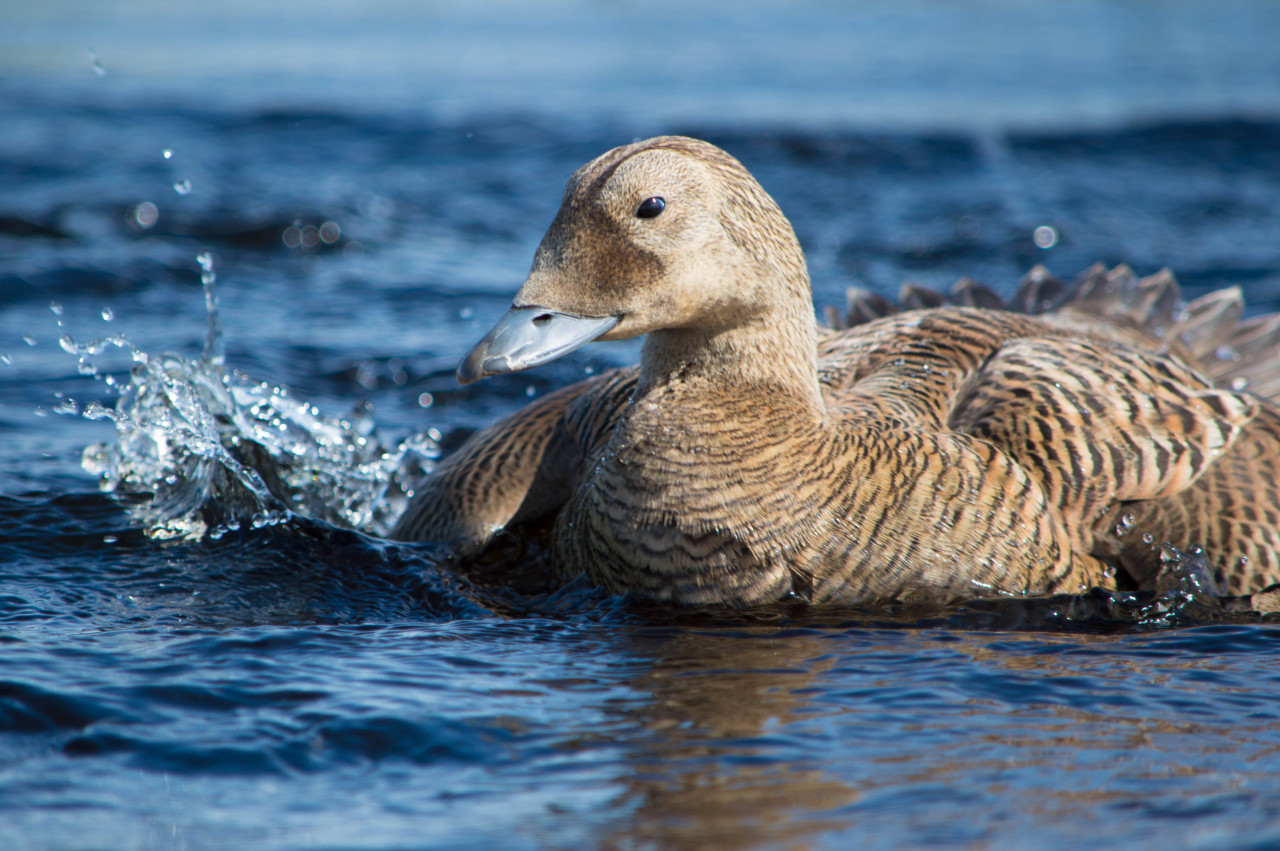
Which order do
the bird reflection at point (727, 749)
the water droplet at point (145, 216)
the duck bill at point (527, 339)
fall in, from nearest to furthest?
the bird reflection at point (727, 749)
the duck bill at point (527, 339)
the water droplet at point (145, 216)

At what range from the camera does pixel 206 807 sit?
3307 mm

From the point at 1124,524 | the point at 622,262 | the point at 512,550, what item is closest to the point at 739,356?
the point at 622,262

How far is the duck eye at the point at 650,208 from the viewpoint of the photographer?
414 centimetres

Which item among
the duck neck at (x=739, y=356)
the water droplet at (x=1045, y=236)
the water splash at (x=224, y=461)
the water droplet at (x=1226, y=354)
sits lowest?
the water splash at (x=224, y=461)

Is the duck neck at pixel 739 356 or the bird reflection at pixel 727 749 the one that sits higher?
Result: the duck neck at pixel 739 356

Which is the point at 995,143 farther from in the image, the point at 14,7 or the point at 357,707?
the point at 14,7

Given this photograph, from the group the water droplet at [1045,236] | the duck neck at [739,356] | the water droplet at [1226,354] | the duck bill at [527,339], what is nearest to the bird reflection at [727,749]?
the duck neck at [739,356]

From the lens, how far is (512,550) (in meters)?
5.27

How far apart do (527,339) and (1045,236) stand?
7.53m

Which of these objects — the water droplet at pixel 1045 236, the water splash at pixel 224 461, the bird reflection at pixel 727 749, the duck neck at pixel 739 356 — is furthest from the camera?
the water droplet at pixel 1045 236

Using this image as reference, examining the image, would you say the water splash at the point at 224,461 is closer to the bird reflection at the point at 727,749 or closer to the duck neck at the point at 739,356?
the duck neck at the point at 739,356

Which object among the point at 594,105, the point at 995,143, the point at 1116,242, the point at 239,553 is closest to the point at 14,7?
the point at 594,105

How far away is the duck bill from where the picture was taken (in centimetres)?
400

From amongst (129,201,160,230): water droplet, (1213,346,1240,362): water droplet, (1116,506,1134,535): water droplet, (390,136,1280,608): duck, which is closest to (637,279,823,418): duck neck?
(390,136,1280,608): duck
